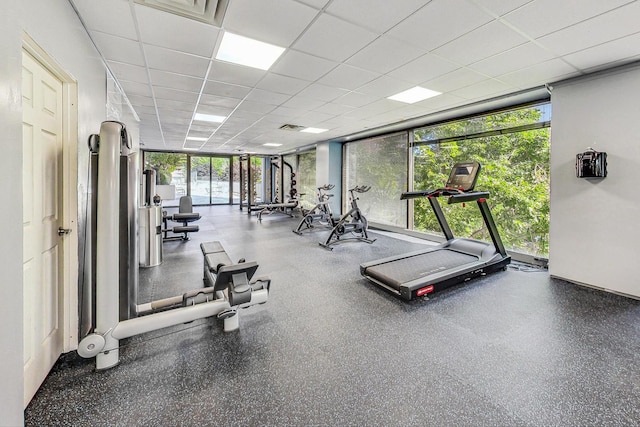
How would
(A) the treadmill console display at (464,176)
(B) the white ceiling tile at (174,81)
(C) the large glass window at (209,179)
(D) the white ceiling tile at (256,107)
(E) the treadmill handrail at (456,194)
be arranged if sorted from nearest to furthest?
(E) the treadmill handrail at (456,194) < (B) the white ceiling tile at (174,81) < (A) the treadmill console display at (464,176) < (D) the white ceiling tile at (256,107) < (C) the large glass window at (209,179)

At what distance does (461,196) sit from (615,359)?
6.27 feet

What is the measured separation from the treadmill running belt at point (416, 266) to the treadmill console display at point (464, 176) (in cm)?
104

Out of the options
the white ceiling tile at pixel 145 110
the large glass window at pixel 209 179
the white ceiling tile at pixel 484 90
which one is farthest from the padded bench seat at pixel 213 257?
the large glass window at pixel 209 179

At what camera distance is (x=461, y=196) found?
332 centimetres

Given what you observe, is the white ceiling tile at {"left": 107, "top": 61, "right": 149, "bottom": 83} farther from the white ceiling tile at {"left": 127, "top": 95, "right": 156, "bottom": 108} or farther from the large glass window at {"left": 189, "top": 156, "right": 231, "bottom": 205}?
the large glass window at {"left": 189, "top": 156, "right": 231, "bottom": 205}

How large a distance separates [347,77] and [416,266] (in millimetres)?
2703

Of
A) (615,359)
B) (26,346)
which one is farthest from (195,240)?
(615,359)

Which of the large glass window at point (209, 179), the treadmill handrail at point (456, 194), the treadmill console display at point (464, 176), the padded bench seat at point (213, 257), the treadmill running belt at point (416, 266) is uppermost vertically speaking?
the large glass window at point (209, 179)

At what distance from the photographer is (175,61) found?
3.14 m

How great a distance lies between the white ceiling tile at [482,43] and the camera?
7.98ft

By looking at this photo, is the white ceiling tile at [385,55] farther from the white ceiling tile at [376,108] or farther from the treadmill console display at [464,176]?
the treadmill console display at [464,176]

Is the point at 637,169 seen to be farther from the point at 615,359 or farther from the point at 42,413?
the point at 42,413

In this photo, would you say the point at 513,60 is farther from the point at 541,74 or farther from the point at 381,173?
the point at 381,173

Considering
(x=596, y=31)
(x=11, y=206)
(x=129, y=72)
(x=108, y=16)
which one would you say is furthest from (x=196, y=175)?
(x=596, y=31)
